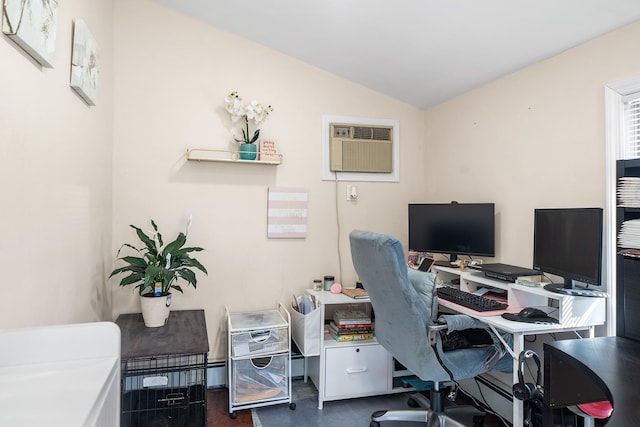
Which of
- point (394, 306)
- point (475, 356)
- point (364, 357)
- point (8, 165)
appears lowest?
point (364, 357)

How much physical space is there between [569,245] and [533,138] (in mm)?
711

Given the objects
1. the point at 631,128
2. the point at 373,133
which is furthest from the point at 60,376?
the point at 373,133

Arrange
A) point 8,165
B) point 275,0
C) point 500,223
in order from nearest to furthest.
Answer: point 8,165 → point 275,0 → point 500,223

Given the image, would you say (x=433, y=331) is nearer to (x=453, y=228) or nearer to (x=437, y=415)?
(x=437, y=415)

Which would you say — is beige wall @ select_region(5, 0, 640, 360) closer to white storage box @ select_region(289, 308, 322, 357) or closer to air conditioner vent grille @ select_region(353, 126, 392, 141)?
air conditioner vent grille @ select_region(353, 126, 392, 141)

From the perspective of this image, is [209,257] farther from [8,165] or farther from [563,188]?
[563,188]

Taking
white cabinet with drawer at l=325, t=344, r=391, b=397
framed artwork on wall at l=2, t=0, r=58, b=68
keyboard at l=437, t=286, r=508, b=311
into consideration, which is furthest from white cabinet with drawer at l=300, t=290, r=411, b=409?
framed artwork on wall at l=2, t=0, r=58, b=68

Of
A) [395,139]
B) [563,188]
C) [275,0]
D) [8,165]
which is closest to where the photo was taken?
[8,165]

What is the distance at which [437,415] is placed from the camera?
2.12m

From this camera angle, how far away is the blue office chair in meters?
1.87

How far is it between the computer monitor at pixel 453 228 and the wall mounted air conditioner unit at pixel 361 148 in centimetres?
46

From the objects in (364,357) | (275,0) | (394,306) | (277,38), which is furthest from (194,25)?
(364,357)

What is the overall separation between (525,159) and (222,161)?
1.96 meters

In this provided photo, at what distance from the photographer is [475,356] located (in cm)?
198
